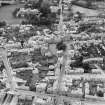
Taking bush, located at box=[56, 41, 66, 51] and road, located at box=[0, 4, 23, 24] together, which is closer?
bush, located at box=[56, 41, 66, 51]

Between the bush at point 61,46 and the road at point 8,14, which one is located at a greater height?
the road at point 8,14

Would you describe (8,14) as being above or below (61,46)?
above

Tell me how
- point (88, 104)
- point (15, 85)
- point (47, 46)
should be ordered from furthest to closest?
point (47, 46)
point (15, 85)
point (88, 104)

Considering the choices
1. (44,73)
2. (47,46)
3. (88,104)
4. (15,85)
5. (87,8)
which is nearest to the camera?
(88,104)

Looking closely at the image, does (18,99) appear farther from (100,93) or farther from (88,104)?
(100,93)

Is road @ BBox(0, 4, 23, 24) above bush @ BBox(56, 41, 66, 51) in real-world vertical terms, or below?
above

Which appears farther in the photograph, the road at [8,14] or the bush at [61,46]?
the road at [8,14]

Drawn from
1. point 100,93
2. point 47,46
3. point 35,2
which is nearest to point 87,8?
point 35,2

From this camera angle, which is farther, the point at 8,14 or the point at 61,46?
the point at 8,14
